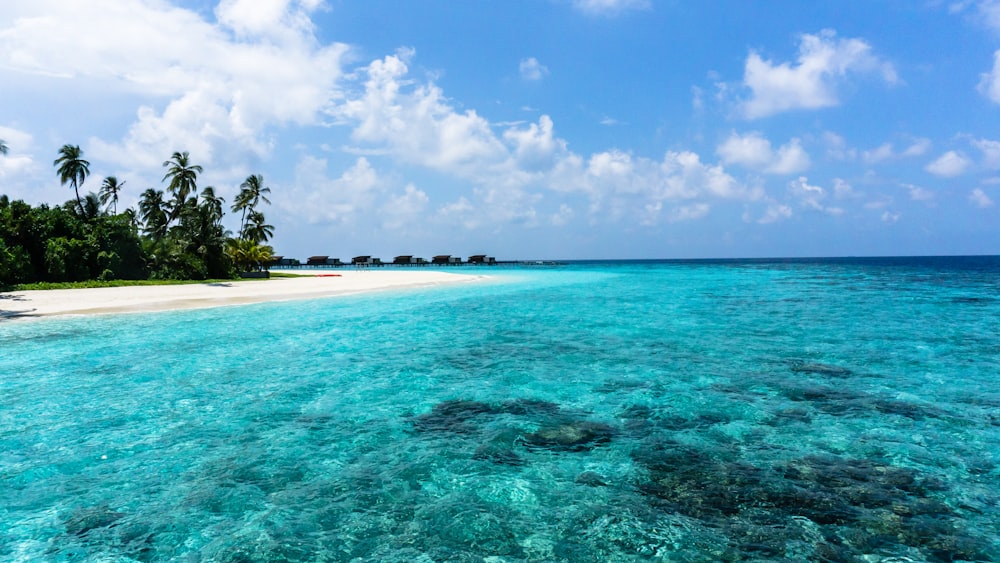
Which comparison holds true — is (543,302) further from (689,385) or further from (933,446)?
(933,446)

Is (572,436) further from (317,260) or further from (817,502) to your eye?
(317,260)

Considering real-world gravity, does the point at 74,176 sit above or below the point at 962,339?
above

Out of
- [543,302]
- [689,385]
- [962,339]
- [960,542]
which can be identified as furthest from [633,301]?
[960,542]

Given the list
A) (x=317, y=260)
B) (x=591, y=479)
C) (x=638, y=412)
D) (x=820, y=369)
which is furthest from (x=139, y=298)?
(x=317, y=260)

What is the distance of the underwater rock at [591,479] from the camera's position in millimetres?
6473

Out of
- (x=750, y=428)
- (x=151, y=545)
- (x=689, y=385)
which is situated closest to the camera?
(x=151, y=545)

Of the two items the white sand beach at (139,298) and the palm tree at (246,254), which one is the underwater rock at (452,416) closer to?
the white sand beach at (139,298)

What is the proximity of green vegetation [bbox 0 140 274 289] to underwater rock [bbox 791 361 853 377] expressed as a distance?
43174 millimetres

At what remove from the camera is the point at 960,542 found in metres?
5.11

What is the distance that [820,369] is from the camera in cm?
1307

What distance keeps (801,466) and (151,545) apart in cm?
809

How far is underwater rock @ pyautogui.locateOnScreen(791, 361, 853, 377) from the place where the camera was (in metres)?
12.7

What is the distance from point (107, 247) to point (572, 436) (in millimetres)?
44872

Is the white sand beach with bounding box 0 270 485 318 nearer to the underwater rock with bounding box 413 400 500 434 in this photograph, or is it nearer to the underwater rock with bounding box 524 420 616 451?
the underwater rock with bounding box 413 400 500 434
